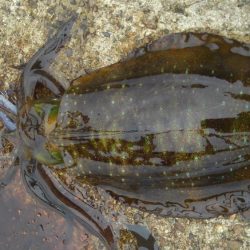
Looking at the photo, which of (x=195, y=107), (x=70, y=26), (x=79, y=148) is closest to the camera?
(x=195, y=107)

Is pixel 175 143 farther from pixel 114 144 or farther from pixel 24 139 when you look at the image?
pixel 24 139

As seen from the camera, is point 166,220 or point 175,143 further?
point 166,220

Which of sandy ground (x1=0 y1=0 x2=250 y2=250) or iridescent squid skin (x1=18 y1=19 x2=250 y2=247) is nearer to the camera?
iridescent squid skin (x1=18 y1=19 x2=250 y2=247)

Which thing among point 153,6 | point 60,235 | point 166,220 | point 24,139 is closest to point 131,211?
point 166,220

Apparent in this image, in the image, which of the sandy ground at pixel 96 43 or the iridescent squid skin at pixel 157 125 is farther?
the sandy ground at pixel 96 43
